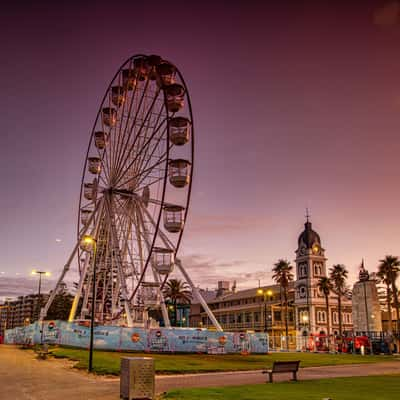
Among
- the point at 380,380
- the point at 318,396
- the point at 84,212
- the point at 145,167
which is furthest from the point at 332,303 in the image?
the point at 318,396

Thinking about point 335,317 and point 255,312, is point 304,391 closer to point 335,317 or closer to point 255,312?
point 335,317

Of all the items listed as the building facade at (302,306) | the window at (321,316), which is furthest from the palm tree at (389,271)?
the window at (321,316)

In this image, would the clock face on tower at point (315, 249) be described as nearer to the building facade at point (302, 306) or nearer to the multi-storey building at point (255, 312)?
the building facade at point (302, 306)

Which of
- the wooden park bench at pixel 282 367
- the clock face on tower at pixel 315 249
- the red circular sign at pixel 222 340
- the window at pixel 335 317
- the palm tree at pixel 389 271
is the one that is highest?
the clock face on tower at pixel 315 249

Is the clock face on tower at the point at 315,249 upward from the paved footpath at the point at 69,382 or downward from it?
upward

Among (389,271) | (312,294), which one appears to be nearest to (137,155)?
(389,271)

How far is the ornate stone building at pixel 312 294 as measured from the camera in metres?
94.0

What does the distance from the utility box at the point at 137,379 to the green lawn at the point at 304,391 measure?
28.4 inches

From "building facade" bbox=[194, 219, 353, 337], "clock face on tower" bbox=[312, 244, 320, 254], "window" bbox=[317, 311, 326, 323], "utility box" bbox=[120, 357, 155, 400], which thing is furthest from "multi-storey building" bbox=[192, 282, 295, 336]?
"utility box" bbox=[120, 357, 155, 400]

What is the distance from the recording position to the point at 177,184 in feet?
124

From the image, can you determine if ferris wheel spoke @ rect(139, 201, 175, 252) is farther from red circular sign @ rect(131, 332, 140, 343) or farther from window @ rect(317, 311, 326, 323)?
window @ rect(317, 311, 326, 323)

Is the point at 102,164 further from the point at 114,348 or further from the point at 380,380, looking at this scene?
the point at 380,380

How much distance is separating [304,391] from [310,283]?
268 feet

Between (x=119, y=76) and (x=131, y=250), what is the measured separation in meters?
15.3
